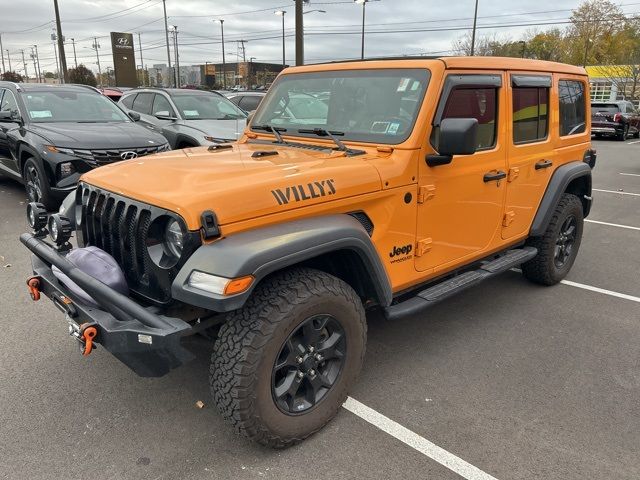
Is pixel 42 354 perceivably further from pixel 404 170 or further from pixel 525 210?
pixel 525 210

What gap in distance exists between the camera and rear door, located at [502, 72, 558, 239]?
3916 millimetres

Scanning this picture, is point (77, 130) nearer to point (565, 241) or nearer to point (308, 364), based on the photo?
point (308, 364)

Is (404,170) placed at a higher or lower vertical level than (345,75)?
lower

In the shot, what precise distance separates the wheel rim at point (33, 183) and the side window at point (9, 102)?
1129 mm

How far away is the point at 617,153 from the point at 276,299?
1835cm

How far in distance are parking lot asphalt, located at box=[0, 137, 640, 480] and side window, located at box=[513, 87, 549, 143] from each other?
1494 mm

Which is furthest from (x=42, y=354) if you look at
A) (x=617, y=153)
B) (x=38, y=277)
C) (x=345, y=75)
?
(x=617, y=153)

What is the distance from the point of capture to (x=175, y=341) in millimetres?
2215

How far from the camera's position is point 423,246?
3.27m

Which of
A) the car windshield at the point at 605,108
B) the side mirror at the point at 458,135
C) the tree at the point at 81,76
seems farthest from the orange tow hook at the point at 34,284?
the tree at the point at 81,76

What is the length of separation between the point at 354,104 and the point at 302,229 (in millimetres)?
1317

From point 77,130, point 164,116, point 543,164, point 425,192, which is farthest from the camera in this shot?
point 164,116

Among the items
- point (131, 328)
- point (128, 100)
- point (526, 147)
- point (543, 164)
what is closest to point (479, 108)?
point (526, 147)

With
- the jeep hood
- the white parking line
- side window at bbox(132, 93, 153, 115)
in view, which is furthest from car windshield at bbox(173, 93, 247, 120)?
the white parking line
